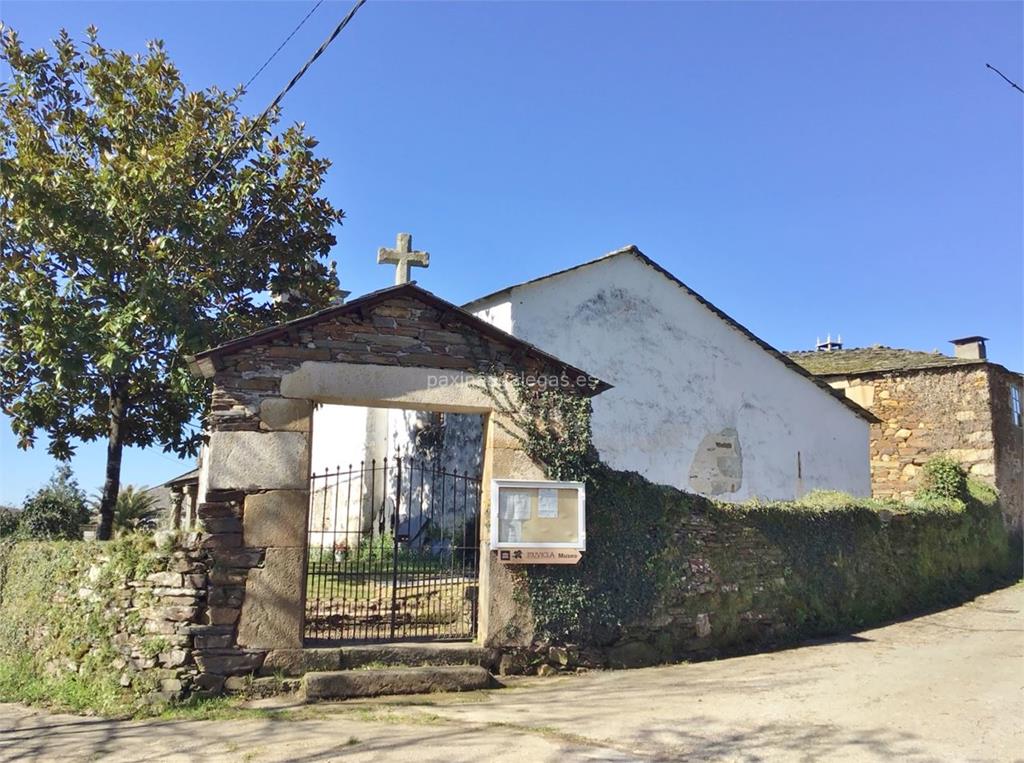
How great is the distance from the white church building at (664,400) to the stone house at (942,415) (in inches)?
58.7

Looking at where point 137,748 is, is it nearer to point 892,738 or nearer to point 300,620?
point 300,620

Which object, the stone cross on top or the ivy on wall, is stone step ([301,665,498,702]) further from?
the stone cross on top

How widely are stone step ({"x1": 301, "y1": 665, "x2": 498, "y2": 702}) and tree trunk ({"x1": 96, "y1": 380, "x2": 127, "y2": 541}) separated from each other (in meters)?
5.54

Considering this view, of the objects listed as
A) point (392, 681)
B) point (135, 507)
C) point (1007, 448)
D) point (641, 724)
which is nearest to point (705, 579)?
point (641, 724)

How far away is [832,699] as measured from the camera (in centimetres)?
697

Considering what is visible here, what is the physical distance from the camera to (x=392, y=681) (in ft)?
23.2

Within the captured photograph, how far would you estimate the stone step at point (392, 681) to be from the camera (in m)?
6.84

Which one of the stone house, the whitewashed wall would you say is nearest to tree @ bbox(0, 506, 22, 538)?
the whitewashed wall

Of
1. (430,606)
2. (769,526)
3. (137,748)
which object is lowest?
(137,748)

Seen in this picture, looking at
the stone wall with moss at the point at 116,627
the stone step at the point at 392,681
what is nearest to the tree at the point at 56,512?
the stone wall with moss at the point at 116,627

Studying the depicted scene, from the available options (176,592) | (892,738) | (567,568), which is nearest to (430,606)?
(567,568)

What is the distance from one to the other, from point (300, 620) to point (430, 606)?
1876 millimetres

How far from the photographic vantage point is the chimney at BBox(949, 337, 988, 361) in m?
18.2

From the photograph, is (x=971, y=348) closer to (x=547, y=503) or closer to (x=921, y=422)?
(x=921, y=422)
